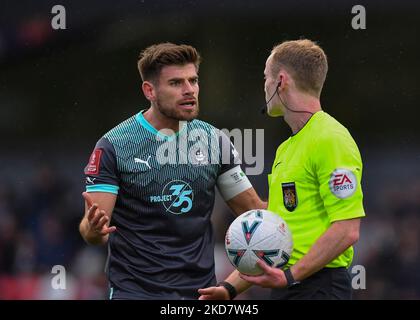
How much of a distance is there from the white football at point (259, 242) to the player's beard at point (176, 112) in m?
1.08

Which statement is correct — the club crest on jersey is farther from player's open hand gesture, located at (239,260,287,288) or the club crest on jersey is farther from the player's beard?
player's open hand gesture, located at (239,260,287,288)

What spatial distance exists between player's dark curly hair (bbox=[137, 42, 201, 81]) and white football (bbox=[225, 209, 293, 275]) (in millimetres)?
1371

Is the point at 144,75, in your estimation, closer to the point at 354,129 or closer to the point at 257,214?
the point at 257,214

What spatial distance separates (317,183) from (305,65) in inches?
24.0

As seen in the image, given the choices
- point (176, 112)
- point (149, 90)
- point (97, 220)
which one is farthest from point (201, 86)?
point (97, 220)

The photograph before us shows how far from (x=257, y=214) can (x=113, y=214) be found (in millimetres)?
1183

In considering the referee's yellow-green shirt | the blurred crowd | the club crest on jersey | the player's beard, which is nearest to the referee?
the referee's yellow-green shirt

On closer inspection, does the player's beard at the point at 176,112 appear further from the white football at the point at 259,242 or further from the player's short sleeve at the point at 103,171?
the white football at the point at 259,242

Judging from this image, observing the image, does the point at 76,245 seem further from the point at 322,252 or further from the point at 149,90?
the point at 322,252

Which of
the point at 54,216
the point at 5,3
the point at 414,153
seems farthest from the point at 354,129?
the point at 5,3

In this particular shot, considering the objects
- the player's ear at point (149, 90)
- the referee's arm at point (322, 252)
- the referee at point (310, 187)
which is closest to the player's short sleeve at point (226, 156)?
the player's ear at point (149, 90)

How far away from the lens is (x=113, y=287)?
5438 mm

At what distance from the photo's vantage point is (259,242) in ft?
14.7

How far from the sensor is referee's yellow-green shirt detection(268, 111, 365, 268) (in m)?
4.36
